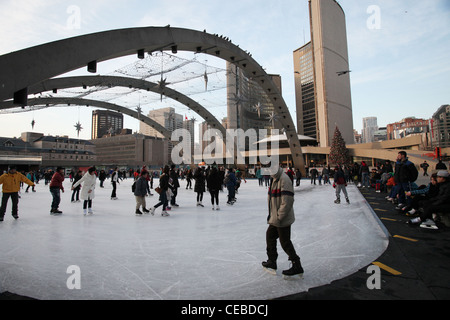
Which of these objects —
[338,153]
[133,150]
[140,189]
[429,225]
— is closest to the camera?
[429,225]

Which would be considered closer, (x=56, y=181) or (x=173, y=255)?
(x=173, y=255)

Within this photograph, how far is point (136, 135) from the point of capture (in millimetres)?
107562

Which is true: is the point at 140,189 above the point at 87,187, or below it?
below

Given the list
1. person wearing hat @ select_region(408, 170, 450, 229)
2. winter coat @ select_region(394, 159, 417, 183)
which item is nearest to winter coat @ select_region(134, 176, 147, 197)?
person wearing hat @ select_region(408, 170, 450, 229)

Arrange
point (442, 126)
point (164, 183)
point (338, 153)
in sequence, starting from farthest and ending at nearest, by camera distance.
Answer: point (442, 126) < point (338, 153) < point (164, 183)

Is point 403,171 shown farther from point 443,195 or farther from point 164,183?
point 164,183

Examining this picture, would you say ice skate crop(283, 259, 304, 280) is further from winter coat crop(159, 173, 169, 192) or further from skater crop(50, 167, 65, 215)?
skater crop(50, 167, 65, 215)

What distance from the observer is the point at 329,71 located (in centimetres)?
6875

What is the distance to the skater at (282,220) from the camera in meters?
2.82

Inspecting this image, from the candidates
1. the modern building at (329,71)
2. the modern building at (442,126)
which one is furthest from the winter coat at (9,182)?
the modern building at (442,126)

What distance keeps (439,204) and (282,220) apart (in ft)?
13.2

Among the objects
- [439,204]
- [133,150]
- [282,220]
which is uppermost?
[133,150]

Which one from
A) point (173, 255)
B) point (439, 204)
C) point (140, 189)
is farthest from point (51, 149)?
point (439, 204)
